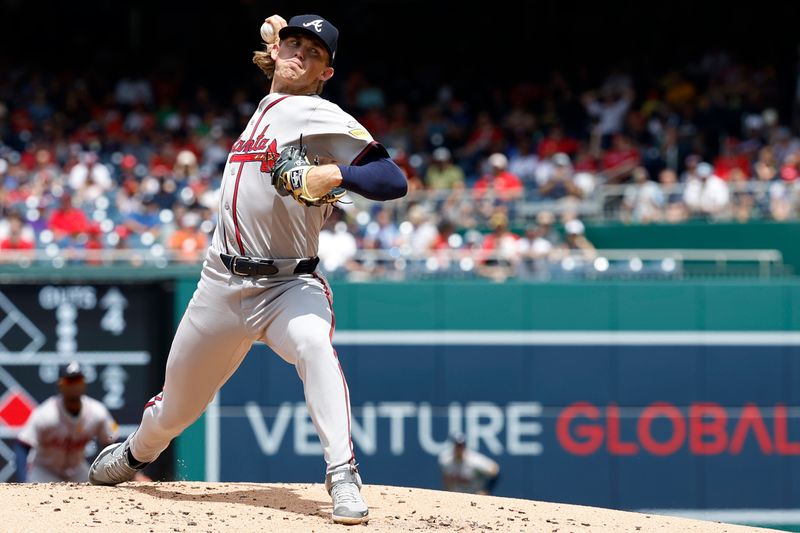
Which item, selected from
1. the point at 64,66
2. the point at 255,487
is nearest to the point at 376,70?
the point at 64,66

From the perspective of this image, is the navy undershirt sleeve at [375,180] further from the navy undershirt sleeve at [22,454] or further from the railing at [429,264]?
the railing at [429,264]

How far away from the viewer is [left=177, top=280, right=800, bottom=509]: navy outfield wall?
10.8 meters

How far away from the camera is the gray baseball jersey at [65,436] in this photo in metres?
7.06

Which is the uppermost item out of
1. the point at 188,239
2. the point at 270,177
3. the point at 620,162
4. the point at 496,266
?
the point at 620,162

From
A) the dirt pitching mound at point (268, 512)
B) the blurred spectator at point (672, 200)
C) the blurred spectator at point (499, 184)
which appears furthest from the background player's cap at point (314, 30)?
the blurred spectator at point (672, 200)

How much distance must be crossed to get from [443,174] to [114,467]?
346 inches

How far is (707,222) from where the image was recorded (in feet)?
40.5

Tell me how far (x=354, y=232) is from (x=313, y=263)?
712 centimetres

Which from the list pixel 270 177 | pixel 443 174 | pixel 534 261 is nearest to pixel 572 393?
pixel 534 261

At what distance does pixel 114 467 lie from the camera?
4.95 metres

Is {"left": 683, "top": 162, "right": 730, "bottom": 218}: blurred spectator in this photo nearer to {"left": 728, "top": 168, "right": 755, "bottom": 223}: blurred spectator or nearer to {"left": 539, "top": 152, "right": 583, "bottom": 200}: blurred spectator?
{"left": 728, "top": 168, "right": 755, "bottom": 223}: blurred spectator

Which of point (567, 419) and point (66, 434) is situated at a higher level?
point (66, 434)

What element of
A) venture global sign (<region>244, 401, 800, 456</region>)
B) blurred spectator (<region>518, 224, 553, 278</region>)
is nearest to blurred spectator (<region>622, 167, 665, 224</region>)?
blurred spectator (<region>518, 224, 553, 278</region>)

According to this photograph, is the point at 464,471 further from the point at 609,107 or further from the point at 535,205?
the point at 609,107
